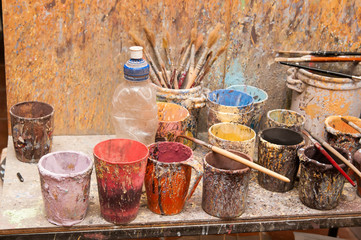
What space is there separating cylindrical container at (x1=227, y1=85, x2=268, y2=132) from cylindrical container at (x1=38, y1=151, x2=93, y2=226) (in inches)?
27.1

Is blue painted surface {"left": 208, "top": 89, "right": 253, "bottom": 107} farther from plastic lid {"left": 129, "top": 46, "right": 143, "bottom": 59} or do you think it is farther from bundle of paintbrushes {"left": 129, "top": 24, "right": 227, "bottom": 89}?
plastic lid {"left": 129, "top": 46, "right": 143, "bottom": 59}

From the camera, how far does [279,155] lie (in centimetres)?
153

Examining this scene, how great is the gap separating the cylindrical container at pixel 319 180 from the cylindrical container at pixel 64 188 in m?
0.67

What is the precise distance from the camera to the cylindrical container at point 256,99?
5.82 ft

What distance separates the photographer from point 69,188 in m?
1.29

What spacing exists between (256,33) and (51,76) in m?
0.84

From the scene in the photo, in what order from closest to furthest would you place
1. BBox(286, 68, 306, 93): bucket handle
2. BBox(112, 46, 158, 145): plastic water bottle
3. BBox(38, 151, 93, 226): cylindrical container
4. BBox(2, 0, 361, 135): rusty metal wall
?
BBox(38, 151, 93, 226): cylindrical container < BBox(112, 46, 158, 145): plastic water bottle < BBox(2, 0, 361, 135): rusty metal wall < BBox(286, 68, 306, 93): bucket handle

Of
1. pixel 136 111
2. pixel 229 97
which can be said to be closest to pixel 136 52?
pixel 136 111

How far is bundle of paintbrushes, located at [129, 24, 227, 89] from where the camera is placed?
70.0 inches

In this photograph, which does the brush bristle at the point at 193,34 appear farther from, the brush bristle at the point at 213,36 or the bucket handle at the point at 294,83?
the bucket handle at the point at 294,83

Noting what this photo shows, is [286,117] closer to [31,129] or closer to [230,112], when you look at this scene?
[230,112]

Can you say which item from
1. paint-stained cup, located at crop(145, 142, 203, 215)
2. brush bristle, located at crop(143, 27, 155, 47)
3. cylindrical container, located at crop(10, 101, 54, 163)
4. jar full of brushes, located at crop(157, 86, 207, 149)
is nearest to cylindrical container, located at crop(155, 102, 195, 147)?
jar full of brushes, located at crop(157, 86, 207, 149)

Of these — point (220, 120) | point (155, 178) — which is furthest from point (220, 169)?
point (220, 120)

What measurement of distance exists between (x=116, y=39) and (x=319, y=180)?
3.01ft
